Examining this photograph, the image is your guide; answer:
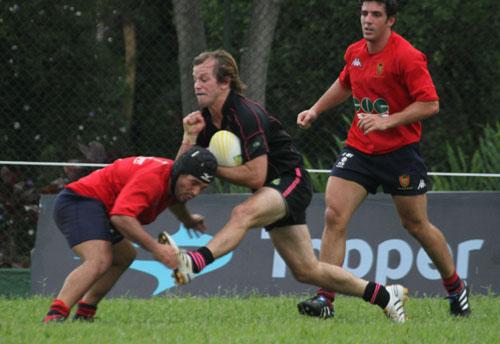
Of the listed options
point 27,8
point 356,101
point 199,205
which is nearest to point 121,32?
point 27,8

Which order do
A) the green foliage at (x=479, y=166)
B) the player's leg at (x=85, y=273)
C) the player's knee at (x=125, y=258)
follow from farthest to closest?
1. the green foliage at (x=479, y=166)
2. the player's knee at (x=125, y=258)
3. the player's leg at (x=85, y=273)

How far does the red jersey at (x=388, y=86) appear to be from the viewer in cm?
801

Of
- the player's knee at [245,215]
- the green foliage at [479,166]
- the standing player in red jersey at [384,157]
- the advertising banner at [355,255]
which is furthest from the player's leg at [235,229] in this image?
the green foliage at [479,166]

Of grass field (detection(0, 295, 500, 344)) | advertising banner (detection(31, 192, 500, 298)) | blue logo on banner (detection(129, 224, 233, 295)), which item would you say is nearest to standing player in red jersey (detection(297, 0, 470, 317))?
grass field (detection(0, 295, 500, 344))

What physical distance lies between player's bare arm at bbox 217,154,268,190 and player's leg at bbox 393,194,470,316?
132 cm

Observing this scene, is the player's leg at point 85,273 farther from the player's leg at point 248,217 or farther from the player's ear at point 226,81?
the player's ear at point 226,81

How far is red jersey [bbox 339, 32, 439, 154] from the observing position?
26.3ft

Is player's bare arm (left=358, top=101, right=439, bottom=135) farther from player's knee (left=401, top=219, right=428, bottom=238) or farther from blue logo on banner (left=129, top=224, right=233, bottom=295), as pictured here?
blue logo on banner (left=129, top=224, right=233, bottom=295)

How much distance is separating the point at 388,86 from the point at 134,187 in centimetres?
207

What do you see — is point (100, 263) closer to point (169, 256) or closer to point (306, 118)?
point (169, 256)

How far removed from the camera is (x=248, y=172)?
7.16m

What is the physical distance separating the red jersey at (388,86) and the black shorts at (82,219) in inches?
76.5

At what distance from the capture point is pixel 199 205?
10.2 m

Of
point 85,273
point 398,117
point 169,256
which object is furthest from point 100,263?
point 398,117
